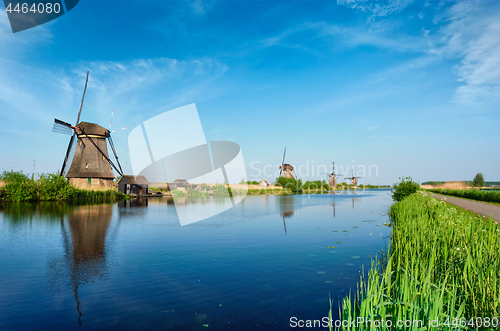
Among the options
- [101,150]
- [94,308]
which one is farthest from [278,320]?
[101,150]

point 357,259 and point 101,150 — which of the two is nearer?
point 357,259

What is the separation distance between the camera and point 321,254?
10.3m

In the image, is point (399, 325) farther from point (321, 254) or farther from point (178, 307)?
point (321, 254)

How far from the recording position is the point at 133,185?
51.8 m

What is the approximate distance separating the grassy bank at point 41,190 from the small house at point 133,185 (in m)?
10.8

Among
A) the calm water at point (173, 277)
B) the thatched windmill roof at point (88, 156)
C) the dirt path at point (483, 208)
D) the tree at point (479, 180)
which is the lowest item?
the calm water at point (173, 277)

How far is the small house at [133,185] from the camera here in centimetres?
4912

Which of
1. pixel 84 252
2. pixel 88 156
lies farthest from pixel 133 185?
pixel 84 252

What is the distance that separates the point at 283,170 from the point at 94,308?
81872 millimetres

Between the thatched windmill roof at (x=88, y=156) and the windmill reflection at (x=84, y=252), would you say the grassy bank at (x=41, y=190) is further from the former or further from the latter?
the windmill reflection at (x=84, y=252)

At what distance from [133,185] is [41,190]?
55.0ft

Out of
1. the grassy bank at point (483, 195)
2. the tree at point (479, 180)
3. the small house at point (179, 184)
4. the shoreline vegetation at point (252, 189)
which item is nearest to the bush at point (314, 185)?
the shoreline vegetation at point (252, 189)

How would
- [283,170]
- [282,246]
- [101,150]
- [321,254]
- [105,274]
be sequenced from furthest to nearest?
[283,170]
[101,150]
[282,246]
[321,254]
[105,274]

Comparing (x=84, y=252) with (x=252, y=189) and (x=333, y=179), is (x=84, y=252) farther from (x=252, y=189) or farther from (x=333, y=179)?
(x=333, y=179)
